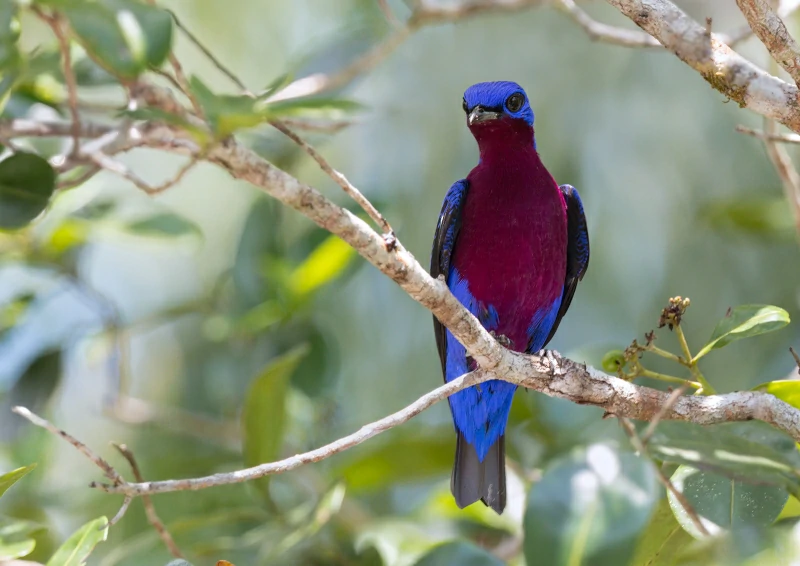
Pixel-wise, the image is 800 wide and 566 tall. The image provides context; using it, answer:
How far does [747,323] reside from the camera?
2.45 m

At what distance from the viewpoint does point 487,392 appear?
353cm

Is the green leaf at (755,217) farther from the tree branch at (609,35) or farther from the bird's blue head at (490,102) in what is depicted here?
the bird's blue head at (490,102)

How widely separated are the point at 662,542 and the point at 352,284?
13.5ft

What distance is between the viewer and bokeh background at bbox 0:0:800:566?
3.91m

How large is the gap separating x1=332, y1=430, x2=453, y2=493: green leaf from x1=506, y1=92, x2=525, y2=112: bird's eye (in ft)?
4.85

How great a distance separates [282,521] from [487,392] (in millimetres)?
960

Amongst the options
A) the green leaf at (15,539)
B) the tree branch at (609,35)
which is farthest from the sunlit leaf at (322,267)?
the green leaf at (15,539)

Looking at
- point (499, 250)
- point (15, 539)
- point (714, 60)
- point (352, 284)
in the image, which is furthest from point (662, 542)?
point (352, 284)

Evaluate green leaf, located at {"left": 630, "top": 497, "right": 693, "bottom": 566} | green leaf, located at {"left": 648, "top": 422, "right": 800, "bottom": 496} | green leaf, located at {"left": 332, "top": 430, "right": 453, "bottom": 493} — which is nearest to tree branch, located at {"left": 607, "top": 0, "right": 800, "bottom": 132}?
green leaf, located at {"left": 648, "top": 422, "right": 800, "bottom": 496}

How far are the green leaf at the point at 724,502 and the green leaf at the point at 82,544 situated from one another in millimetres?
1535

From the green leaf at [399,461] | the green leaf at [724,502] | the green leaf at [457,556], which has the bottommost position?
the green leaf at [399,461]

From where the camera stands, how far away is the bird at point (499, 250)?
3207 millimetres

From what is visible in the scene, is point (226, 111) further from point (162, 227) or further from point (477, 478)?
point (162, 227)

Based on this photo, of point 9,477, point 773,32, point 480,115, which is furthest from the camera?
point 480,115
